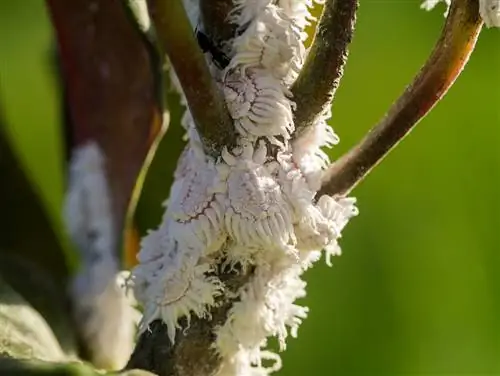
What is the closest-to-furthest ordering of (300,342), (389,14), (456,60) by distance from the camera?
(456,60)
(300,342)
(389,14)

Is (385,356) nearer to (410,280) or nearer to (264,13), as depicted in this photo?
(410,280)

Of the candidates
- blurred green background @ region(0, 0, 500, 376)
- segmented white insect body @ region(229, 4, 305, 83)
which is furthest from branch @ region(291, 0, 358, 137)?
blurred green background @ region(0, 0, 500, 376)

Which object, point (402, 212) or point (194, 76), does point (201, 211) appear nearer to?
point (194, 76)

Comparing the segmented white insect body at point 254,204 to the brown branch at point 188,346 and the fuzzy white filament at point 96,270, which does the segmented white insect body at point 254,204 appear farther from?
the fuzzy white filament at point 96,270

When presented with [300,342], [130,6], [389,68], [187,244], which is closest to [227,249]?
[187,244]

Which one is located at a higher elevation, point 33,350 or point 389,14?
point 389,14

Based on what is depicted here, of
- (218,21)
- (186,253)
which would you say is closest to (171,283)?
(186,253)
